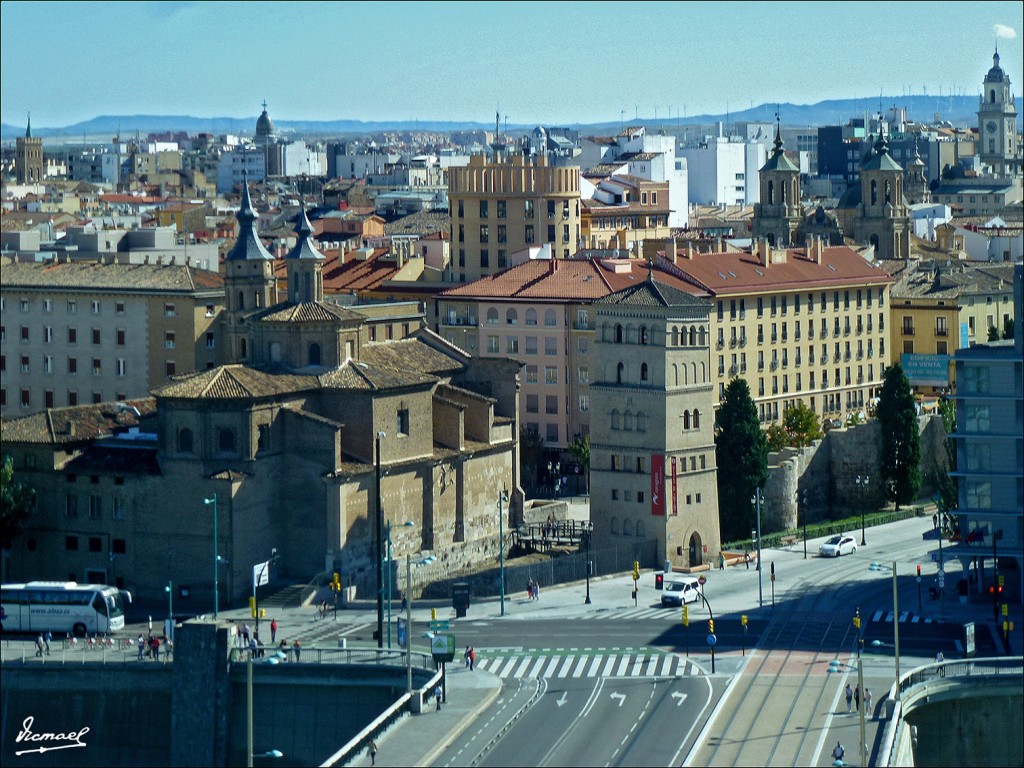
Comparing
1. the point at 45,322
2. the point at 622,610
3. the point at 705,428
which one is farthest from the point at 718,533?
the point at 45,322

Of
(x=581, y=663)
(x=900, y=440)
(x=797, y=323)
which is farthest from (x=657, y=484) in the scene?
(x=797, y=323)

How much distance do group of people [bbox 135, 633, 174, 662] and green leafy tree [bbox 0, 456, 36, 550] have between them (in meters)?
12.5

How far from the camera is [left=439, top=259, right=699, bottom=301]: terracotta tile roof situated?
14762cm

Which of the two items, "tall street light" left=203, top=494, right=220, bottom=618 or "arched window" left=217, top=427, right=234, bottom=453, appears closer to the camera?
"tall street light" left=203, top=494, right=220, bottom=618

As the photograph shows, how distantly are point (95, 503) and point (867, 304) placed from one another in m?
64.6

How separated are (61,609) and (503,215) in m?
69.1

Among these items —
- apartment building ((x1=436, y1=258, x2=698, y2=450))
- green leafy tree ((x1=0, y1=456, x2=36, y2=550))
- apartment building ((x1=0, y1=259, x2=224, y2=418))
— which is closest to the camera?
green leafy tree ((x1=0, y1=456, x2=36, y2=550))

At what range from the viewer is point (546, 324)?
5812 inches

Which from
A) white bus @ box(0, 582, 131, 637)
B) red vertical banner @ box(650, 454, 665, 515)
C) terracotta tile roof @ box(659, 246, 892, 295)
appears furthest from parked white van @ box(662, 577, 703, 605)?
terracotta tile roof @ box(659, 246, 892, 295)

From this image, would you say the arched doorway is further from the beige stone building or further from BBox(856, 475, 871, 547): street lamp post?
BBox(856, 475, 871, 547): street lamp post

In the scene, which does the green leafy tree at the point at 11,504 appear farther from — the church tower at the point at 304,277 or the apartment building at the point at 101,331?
the apartment building at the point at 101,331

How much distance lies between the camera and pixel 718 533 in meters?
118

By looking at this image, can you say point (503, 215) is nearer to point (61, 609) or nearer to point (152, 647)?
point (61, 609)

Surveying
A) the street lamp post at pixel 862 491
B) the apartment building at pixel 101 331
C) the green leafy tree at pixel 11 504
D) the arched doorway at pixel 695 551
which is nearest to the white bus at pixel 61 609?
the green leafy tree at pixel 11 504
